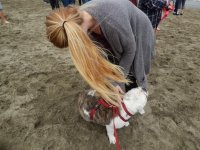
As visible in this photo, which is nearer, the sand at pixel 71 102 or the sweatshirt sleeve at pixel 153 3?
the sand at pixel 71 102

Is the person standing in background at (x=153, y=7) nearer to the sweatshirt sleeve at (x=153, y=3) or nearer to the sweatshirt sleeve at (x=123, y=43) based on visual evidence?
the sweatshirt sleeve at (x=153, y=3)

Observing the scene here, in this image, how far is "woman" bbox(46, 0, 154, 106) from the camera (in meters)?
1.27

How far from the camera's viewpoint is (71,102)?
8.04 feet

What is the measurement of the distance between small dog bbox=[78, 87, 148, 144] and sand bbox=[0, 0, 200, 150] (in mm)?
250

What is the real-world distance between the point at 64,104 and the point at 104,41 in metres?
1.06

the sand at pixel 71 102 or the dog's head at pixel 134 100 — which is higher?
the dog's head at pixel 134 100

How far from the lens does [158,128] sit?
211 cm

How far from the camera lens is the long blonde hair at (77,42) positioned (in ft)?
4.09

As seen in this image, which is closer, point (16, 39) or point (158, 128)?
point (158, 128)

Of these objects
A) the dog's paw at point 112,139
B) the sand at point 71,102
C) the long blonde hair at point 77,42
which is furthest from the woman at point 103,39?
the sand at point 71,102

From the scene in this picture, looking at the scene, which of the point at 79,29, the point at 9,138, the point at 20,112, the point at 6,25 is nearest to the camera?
the point at 79,29

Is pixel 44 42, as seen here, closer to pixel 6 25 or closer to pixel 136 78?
pixel 6 25

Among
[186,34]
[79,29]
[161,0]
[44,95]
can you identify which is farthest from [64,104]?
[186,34]

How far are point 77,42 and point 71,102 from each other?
4.25 ft
